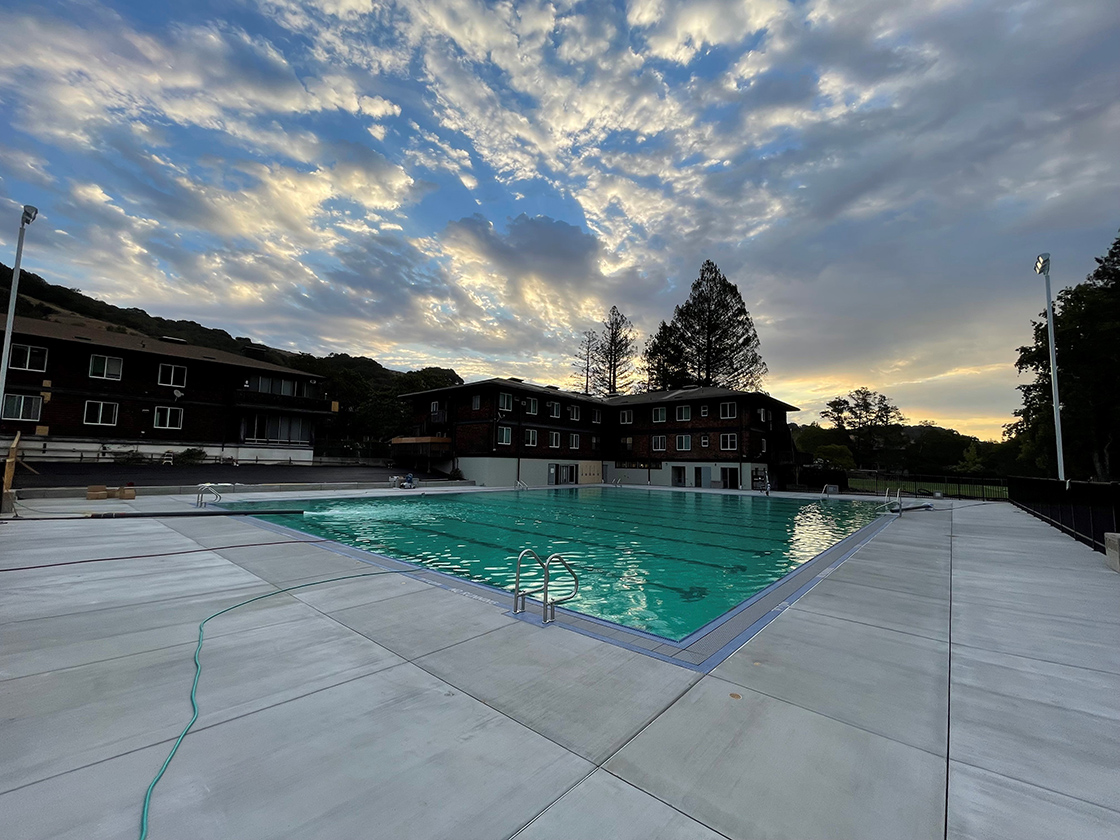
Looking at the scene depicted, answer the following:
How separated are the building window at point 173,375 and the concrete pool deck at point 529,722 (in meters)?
32.2

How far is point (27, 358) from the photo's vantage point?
86.2 feet

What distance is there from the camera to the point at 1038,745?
10.4 feet

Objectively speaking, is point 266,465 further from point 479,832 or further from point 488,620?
point 479,832

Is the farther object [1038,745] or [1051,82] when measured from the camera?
[1051,82]

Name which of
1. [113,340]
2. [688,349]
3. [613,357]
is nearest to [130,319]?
[113,340]

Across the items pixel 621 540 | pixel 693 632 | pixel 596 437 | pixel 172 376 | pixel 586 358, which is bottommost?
pixel 621 540

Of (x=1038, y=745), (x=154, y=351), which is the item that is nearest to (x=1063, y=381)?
(x=1038, y=745)

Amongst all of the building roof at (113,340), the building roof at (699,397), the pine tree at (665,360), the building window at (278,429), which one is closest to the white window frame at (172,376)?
the building roof at (113,340)

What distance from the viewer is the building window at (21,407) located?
25322 millimetres

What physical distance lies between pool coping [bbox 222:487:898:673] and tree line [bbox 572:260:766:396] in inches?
1646

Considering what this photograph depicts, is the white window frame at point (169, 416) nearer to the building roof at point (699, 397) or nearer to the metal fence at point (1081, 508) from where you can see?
the building roof at point (699, 397)

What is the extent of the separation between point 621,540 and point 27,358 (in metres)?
38.2

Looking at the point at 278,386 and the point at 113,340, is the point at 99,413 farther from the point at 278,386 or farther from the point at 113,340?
the point at 278,386

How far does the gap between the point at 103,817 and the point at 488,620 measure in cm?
375
